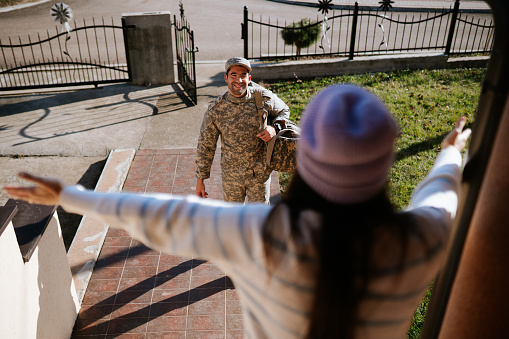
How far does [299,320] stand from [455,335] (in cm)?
96

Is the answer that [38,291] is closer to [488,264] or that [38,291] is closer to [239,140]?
[239,140]

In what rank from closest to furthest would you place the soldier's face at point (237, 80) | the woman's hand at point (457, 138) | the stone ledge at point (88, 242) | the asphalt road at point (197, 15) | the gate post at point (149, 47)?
the woman's hand at point (457, 138) → the soldier's face at point (237, 80) → the stone ledge at point (88, 242) → the gate post at point (149, 47) → the asphalt road at point (197, 15)

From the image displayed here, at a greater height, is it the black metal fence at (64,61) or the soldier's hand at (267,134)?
the soldier's hand at (267,134)

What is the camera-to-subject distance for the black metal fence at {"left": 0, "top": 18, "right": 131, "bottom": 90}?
27.0 ft

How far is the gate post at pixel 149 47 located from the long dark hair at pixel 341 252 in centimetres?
784

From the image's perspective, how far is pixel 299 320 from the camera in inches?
44.9

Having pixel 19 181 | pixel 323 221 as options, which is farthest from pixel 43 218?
pixel 19 181

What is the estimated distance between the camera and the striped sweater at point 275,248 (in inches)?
42.4

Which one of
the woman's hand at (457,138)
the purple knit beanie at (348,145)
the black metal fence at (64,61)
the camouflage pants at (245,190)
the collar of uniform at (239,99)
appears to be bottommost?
the black metal fence at (64,61)

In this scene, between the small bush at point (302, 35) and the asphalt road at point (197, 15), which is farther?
the asphalt road at point (197, 15)

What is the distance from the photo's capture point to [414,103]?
783 centimetres

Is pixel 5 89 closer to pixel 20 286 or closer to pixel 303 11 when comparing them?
pixel 20 286

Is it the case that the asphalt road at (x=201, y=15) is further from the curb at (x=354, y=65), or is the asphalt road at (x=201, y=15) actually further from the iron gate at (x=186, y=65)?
the iron gate at (x=186, y=65)

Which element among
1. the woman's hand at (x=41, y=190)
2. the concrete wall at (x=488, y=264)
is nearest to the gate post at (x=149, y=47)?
the woman's hand at (x=41, y=190)
